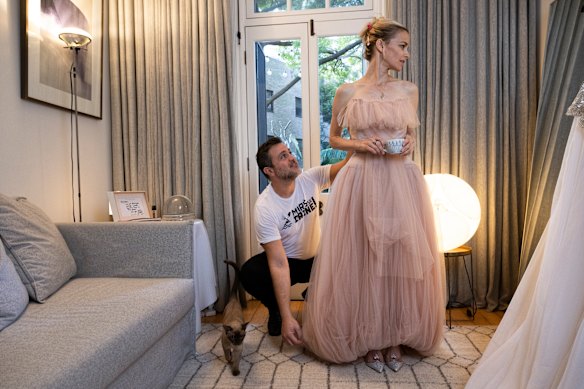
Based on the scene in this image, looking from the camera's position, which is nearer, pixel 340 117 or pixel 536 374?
pixel 536 374

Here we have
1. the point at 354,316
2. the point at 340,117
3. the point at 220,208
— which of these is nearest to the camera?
the point at 354,316

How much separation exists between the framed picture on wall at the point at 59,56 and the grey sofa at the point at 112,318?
0.78 metres

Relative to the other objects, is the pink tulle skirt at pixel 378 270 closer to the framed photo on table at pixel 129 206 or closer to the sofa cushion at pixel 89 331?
the sofa cushion at pixel 89 331

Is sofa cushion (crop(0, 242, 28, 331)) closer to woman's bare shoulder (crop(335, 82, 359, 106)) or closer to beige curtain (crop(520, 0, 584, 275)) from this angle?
woman's bare shoulder (crop(335, 82, 359, 106))

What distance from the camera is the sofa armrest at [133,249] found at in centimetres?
181

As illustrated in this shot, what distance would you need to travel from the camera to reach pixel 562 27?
2156mm

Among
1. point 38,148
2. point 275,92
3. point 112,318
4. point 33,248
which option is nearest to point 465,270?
point 275,92

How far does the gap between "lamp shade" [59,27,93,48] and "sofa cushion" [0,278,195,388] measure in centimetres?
131

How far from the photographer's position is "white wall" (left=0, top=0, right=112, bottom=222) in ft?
6.18

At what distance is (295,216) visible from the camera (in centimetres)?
215

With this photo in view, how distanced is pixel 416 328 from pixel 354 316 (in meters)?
0.27

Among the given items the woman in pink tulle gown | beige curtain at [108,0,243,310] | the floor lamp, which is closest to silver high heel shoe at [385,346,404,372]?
the woman in pink tulle gown

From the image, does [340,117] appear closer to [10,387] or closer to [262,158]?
[262,158]

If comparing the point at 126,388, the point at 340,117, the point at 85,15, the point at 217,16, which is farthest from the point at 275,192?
the point at 85,15
